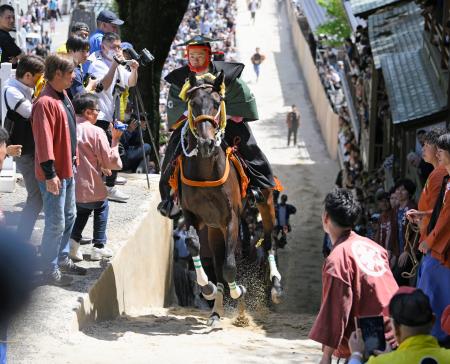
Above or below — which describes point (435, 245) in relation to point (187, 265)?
above

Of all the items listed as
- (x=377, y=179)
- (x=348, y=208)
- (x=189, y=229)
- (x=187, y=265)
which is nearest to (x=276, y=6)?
(x=377, y=179)

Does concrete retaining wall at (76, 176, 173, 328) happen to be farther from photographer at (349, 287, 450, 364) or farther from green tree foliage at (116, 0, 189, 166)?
photographer at (349, 287, 450, 364)

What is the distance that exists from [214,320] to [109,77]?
3210 millimetres

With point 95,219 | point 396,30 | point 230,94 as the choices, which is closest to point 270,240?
point 230,94

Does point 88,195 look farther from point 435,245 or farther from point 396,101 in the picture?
point 396,101

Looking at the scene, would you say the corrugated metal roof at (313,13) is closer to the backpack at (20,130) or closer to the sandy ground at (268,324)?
the sandy ground at (268,324)

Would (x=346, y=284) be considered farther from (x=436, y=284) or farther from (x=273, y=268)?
(x=273, y=268)

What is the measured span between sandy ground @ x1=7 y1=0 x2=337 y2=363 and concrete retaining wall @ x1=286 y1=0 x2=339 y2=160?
0.45 m

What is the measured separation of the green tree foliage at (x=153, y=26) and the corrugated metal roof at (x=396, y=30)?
173 inches

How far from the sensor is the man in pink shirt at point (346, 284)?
6.46 m

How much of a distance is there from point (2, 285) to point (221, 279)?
20.4ft

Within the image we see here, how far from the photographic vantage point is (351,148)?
93.8ft

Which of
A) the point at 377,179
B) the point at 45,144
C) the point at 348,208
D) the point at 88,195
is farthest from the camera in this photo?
the point at 377,179

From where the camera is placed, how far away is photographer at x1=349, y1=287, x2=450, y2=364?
17.4ft
